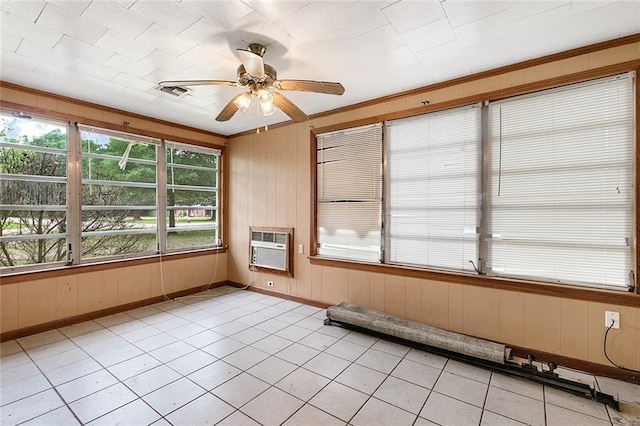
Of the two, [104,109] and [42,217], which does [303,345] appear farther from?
[104,109]

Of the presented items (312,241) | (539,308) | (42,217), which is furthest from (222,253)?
(539,308)

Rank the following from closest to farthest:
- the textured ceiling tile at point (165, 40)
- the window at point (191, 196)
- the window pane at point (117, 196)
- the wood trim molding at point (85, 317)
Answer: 1. the textured ceiling tile at point (165, 40)
2. the wood trim molding at point (85, 317)
3. the window pane at point (117, 196)
4. the window at point (191, 196)

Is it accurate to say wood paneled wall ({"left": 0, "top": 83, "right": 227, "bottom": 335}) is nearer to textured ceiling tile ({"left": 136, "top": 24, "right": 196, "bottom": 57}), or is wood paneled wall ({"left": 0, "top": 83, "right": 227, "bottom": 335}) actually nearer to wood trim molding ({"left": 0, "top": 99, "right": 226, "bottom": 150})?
wood trim molding ({"left": 0, "top": 99, "right": 226, "bottom": 150})

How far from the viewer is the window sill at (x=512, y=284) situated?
2.35 m

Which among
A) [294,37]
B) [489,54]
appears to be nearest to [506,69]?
[489,54]

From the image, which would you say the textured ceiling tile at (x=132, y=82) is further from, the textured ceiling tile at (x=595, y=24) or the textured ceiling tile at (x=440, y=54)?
the textured ceiling tile at (x=595, y=24)

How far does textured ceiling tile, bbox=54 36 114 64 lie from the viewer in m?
2.34

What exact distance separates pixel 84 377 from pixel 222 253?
290cm

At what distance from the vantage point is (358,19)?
2.06 meters

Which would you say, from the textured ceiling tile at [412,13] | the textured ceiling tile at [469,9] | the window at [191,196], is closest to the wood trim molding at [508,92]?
the textured ceiling tile at [469,9]

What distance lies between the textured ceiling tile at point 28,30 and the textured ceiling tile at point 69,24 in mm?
84

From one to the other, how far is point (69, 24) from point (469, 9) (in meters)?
2.84

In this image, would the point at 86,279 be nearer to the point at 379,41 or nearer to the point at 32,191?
the point at 32,191

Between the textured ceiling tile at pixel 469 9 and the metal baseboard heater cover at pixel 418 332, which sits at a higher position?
the textured ceiling tile at pixel 469 9
